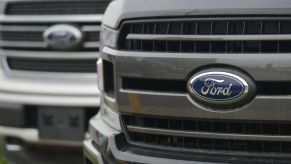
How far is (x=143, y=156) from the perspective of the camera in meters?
2.87

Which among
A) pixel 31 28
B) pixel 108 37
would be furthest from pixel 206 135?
pixel 31 28

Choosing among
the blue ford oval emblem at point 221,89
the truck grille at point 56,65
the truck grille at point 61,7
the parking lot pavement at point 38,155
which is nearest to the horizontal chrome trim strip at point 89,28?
the truck grille at point 61,7

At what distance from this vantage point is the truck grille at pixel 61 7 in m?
4.23

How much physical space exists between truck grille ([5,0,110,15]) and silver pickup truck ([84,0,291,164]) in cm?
116

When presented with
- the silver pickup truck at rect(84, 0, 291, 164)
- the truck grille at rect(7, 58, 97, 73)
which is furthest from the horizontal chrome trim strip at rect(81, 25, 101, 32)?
the silver pickup truck at rect(84, 0, 291, 164)

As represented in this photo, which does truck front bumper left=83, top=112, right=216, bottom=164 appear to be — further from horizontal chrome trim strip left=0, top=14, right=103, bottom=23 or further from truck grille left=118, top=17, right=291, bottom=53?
horizontal chrome trim strip left=0, top=14, right=103, bottom=23

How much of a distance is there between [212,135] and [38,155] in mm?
2171

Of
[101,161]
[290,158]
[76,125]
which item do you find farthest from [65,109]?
[290,158]

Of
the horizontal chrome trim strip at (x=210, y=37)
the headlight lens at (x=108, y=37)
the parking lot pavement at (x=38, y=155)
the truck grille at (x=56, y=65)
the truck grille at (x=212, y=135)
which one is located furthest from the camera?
the parking lot pavement at (x=38, y=155)

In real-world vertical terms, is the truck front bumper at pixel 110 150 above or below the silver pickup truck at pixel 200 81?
below

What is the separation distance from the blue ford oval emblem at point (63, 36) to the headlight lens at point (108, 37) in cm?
99

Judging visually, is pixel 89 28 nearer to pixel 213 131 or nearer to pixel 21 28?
pixel 21 28

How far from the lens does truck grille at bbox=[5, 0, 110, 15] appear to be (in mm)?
4227

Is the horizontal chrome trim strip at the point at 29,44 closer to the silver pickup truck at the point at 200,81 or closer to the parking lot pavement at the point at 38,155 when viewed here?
the parking lot pavement at the point at 38,155
